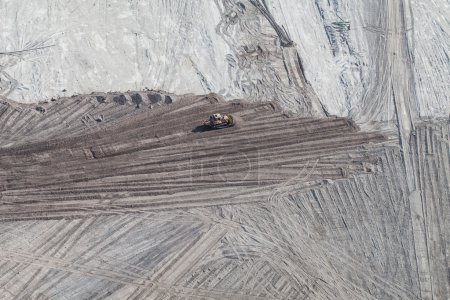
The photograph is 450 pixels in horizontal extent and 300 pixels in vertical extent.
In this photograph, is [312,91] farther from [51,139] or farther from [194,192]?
[51,139]

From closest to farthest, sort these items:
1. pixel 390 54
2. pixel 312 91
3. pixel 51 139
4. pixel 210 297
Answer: pixel 210 297
pixel 51 139
pixel 312 91
pixel 390 54

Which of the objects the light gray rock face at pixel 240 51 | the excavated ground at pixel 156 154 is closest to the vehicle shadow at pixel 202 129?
the excavated ground at pixel 156 154

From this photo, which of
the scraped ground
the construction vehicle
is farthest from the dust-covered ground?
the construction vehicle

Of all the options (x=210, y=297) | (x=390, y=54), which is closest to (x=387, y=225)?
(x=210, y=297)

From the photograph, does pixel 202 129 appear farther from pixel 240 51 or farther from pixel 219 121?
pixel 240 51

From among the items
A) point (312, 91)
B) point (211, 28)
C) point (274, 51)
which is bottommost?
point (312, 91)

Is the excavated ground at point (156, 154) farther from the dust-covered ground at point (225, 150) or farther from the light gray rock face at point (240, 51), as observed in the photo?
the light gray rock face at point (240, 51)
